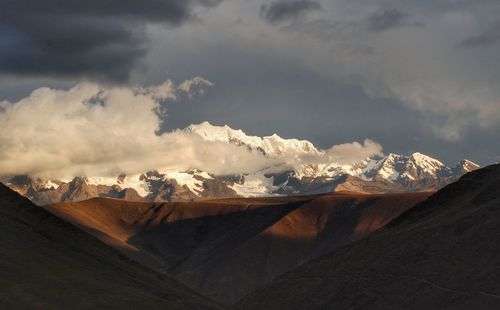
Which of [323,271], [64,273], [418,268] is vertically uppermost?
[64,273]

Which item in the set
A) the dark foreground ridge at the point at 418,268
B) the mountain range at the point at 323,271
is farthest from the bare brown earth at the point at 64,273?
the dark foreground ridge at the point at 418,268

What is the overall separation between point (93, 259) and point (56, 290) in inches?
1142

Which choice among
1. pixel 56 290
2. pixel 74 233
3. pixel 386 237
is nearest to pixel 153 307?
pixel 56 290

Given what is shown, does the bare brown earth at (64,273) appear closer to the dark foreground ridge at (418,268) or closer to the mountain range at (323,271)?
the mountain range at (323,271)

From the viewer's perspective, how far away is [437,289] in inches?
5389

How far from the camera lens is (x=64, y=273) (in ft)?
411

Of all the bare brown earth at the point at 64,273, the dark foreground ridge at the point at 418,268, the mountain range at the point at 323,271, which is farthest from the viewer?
the dark foreground ridge at the point at 418,268

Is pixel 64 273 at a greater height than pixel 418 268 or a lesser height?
greater

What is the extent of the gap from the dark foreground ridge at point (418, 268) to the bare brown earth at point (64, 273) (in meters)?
21.2

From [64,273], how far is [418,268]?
57822 millimetres

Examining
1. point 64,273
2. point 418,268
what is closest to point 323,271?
point 418,268

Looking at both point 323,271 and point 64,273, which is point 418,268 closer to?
point 323,271

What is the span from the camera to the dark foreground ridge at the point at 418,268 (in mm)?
135625

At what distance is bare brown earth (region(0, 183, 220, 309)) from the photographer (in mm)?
112062
